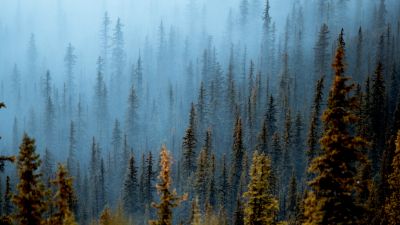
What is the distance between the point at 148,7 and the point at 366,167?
14736 cm

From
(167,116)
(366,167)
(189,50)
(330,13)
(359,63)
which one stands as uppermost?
(330,13)

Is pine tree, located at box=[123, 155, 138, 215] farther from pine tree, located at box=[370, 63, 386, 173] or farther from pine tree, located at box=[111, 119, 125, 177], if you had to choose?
pine tree, located at box=[370, 63, 386, 173]

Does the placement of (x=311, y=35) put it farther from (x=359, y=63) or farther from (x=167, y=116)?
(x=167, y=116)

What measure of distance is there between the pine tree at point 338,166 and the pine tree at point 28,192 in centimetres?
1080

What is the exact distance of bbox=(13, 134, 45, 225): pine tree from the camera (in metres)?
17.1

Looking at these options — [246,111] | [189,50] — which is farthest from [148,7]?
[246,111]

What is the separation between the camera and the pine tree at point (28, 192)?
17.1 metres

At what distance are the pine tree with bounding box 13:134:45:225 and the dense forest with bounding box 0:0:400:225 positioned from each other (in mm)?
56

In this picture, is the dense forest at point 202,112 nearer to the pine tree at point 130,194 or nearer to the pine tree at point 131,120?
the pine tree at point 130,194

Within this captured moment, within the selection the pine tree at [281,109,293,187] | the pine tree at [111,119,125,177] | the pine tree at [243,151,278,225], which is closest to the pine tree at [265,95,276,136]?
the pine tree at [281,109,293,187]

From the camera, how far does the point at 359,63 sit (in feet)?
334

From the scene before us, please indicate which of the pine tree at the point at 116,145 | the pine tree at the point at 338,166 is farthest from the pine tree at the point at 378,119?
the pine tree at the point at 338,166

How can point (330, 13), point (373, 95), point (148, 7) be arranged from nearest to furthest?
point (373, 95) < point (330, 13) < point (148, 7)

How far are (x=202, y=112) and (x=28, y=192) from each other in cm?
8285
